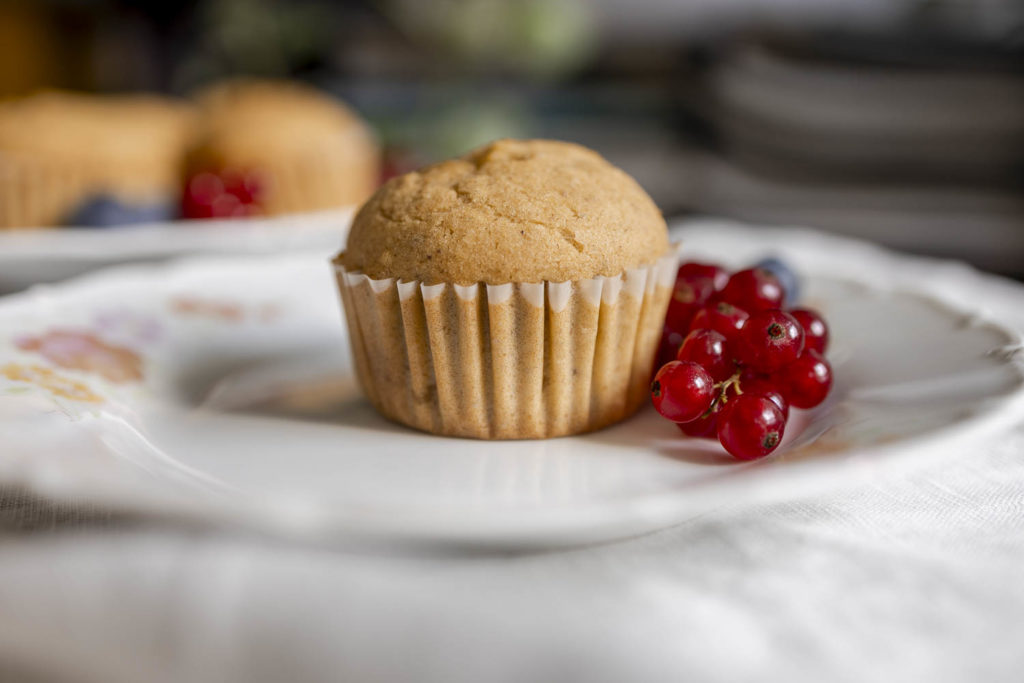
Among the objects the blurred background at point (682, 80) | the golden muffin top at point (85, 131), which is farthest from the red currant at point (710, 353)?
the blurred background at point (682, 80)

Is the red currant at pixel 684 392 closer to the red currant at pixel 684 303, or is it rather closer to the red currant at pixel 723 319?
the red currant at pixel 723 319

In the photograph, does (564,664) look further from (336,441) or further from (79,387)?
(79,387)

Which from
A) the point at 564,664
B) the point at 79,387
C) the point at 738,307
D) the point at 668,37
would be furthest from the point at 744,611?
the point at 668,37

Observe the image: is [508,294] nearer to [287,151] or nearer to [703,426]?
[703,426]

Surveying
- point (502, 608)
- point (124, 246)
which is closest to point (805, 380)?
point (502, 608)

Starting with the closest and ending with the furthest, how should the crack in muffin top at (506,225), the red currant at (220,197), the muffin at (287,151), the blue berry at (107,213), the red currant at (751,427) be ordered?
the red currant at (751,427)
the crack in muffin top at (506,225)
the blue berry at (107,213)
the red currant at (220,197)
the muffin at (287,151)

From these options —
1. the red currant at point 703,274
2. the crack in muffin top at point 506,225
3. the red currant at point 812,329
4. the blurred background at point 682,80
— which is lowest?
the blurred background at point 682,80
